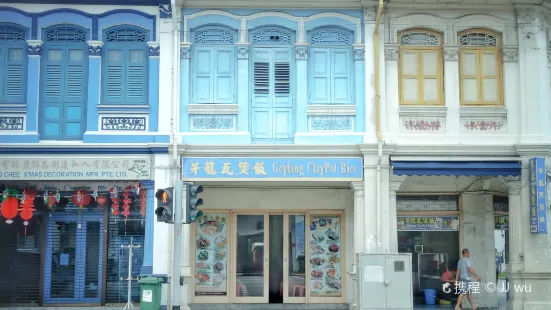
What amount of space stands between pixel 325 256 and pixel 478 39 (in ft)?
22.1

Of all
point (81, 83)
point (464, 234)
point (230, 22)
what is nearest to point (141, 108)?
point (81, 83)

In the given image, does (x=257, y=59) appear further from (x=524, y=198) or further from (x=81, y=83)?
(x=524, y=198)

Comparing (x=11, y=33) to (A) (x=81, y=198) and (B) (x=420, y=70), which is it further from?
(B) (x=420, y=70)

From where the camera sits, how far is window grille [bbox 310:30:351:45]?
17.5 m

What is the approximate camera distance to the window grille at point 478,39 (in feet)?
57.8

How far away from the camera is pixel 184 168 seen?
16.8 metres

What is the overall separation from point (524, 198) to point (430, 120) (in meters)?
2.87

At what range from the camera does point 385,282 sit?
15656 millimetres

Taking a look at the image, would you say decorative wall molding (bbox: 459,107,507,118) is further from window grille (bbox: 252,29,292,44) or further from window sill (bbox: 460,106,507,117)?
window grille (bbox: 252,29,292,44)

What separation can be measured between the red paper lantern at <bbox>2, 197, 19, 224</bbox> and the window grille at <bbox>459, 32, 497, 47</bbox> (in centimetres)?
1152

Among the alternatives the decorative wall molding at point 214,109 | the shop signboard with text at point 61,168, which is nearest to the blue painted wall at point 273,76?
the decorative wall molding at point 214,109

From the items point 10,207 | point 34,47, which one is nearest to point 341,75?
point 34,47

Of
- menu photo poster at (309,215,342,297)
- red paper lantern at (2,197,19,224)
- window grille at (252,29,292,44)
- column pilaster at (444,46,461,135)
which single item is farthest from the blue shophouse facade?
column pilaster at (444,46,461,135)

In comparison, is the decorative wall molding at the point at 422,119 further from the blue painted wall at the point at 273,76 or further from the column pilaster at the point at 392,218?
the column pilaster at the point at 392,218
